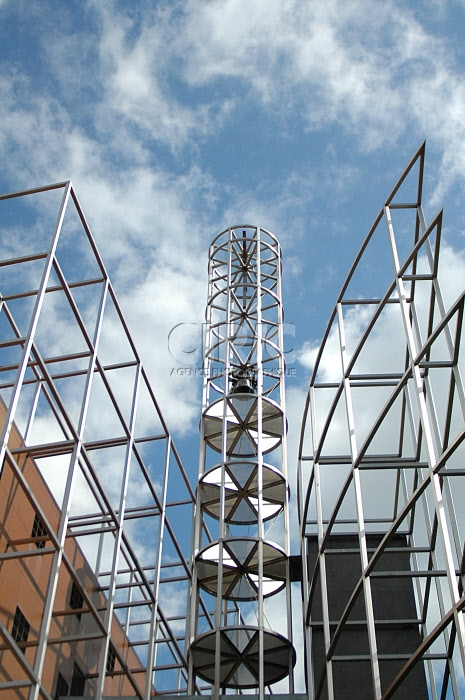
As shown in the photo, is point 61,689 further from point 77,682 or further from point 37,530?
point 37,530

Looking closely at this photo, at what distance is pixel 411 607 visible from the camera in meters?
23.1

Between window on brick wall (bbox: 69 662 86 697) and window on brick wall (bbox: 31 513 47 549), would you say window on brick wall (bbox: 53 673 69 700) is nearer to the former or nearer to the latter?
window on brick wall (bbox: 69 662 86 697)

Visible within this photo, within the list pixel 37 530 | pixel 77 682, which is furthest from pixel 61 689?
pixel 37 530

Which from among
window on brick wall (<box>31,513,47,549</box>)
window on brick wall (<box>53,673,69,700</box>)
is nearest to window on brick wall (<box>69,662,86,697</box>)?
window on brick wall (<box>53,673,69,700</box>)

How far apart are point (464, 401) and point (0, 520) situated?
11.0m

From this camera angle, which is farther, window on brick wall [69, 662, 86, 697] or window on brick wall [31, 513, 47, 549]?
window on brick wall [69, 662, 86, 697]

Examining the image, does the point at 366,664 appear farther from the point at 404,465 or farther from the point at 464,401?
the point at 464,401

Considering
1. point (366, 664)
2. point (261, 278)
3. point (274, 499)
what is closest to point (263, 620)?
point (366, 664)

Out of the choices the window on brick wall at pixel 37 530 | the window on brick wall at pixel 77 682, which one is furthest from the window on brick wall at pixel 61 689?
the window on brick wall at pixel 37 530

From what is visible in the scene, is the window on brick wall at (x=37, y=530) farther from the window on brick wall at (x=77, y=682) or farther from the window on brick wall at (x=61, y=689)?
the window on brick wall at (x=77, y=682)

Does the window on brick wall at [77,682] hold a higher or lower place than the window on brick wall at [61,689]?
higher

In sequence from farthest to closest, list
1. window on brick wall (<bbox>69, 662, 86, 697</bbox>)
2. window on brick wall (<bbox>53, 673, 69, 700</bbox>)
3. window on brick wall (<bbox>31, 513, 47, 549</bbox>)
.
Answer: window on brick wall (<bbox>69, 662, 86, 697</bbox>), window on brick wall (<bbox>31, 513, 47, 549</bbox>), window on brick wall (<bbox>53, 673, 69, 700</bbox>)

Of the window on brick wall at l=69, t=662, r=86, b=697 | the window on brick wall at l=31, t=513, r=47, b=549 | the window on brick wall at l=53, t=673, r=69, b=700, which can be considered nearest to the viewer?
the window on brick wall at l=53, t=673, r=69, b=700

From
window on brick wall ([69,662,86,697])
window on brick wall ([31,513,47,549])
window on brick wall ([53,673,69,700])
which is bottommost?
window on brick wall ([53,673,69,700])
